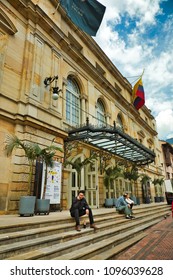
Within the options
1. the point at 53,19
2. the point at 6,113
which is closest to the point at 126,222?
the point at 6,113

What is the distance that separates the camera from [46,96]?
30.7ft

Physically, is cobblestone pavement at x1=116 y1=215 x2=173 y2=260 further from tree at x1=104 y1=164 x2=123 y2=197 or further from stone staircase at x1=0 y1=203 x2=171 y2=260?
tree at x1=104 y1=164 x2=123 y2=197

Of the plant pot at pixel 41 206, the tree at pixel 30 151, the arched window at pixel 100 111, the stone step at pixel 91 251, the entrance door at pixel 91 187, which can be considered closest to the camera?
the stone step at pixel 91 251

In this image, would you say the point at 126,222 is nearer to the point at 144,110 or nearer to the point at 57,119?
the point at 57,119

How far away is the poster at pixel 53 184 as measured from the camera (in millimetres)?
7645

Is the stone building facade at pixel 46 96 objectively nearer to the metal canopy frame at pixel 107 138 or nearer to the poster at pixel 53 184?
the metal canopy frame at pixel 107 138

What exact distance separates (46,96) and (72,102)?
3.01 metres

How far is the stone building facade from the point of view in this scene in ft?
24.0

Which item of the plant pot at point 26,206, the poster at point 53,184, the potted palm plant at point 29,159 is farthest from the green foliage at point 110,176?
the plant pot at point 26,206

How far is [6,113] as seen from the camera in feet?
23.8

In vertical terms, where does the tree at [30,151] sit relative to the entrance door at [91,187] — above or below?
above

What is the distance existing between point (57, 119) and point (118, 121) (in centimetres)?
952

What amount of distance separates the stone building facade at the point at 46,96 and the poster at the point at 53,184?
0.93 metres

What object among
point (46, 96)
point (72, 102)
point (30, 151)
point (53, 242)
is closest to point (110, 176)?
point (72, 102)
